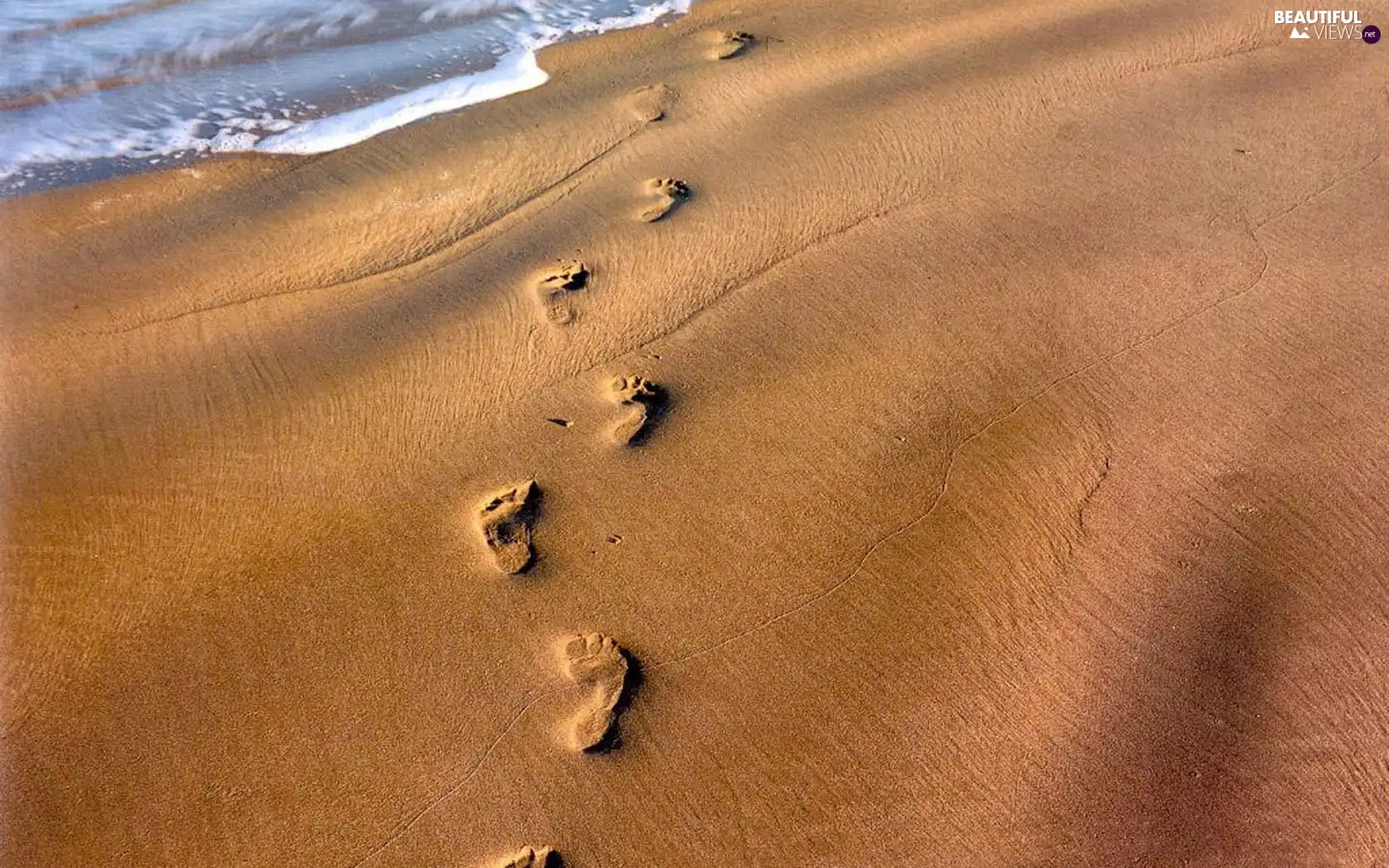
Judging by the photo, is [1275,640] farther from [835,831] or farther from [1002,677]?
[835,831]

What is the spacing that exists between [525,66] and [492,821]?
6761 mm

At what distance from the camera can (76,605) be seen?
16.8 ft

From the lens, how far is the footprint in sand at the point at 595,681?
4707 mm

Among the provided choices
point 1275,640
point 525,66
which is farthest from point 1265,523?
point 525,66

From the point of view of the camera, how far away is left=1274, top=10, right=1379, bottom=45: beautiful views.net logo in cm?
910

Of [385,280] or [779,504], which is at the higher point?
[385,280]

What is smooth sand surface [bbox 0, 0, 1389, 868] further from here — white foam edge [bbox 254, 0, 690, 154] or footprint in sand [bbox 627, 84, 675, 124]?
white foam edge [bbox 254, 0, 690, 154]

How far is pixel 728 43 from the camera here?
29.9 ft

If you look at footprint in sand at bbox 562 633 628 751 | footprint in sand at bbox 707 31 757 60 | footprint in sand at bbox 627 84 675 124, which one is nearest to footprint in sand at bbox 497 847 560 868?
footprint in sand at bbox 562 633 628 751

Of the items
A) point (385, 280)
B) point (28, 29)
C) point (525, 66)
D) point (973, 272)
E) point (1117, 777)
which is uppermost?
point (28, 29)

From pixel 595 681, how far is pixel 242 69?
705cm

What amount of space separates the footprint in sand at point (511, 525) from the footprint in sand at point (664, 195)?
248cm

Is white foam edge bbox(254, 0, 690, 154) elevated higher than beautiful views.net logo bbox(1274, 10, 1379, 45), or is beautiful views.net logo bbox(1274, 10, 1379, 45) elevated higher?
white foam edge bbox(254, 0, 690, 154)

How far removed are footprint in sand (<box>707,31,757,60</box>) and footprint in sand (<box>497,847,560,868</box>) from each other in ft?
22.4
